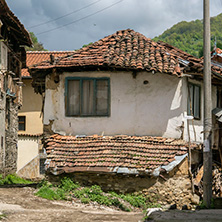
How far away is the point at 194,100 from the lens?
1656 cm

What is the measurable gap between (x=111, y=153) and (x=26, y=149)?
16.1 meters

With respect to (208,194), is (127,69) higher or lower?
higher

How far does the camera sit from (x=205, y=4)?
489 inches

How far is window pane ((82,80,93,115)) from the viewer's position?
628 inches

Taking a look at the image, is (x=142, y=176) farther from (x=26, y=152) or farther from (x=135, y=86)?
(x=26, y=152)

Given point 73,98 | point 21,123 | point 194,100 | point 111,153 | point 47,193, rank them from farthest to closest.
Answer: point 21,123 < point 194,100 < point 73,98 < point 111,153 < point 47,193

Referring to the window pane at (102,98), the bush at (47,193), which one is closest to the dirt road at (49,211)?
the bush at (47,193)

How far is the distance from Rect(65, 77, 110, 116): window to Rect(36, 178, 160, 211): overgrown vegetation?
2.70m

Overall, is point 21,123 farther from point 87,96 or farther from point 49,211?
point 49,211

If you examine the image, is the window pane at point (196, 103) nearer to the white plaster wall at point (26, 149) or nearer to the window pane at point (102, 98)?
the window pane at point (102, 98)

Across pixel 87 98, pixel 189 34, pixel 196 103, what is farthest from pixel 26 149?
pixel 189 34

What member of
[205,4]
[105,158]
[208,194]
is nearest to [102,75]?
[105,158]

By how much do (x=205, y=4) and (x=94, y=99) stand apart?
17.6 feet

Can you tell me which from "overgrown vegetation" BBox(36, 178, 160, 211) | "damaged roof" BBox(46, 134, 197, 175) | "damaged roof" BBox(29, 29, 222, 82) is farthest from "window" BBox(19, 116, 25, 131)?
"overgrown vegetation" BBox(36, 178, 160, 211)
